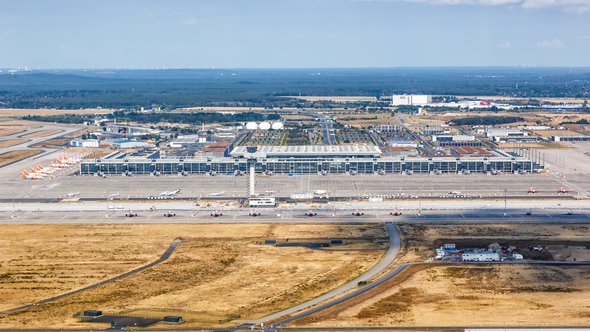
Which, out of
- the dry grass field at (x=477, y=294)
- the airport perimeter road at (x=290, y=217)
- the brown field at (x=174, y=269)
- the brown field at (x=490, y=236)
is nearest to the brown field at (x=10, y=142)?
the airport perimeter road at (x=290, y=217)

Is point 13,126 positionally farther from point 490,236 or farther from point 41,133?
point 490,236

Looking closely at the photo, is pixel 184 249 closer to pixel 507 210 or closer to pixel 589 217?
pixel 507 210

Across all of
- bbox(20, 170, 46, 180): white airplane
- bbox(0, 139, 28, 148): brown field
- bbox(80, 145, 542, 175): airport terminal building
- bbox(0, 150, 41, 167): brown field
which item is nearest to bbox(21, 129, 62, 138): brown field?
bbox(0, 139, 28, 148): brown field

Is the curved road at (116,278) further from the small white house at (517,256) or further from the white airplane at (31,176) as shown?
the white airplane at (31,176)

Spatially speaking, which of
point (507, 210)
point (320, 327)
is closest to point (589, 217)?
point (507, 210)

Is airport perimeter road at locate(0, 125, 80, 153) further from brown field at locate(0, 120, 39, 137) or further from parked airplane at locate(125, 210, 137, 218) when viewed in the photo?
parked airplane at locate(125, 210, 137, 218)
